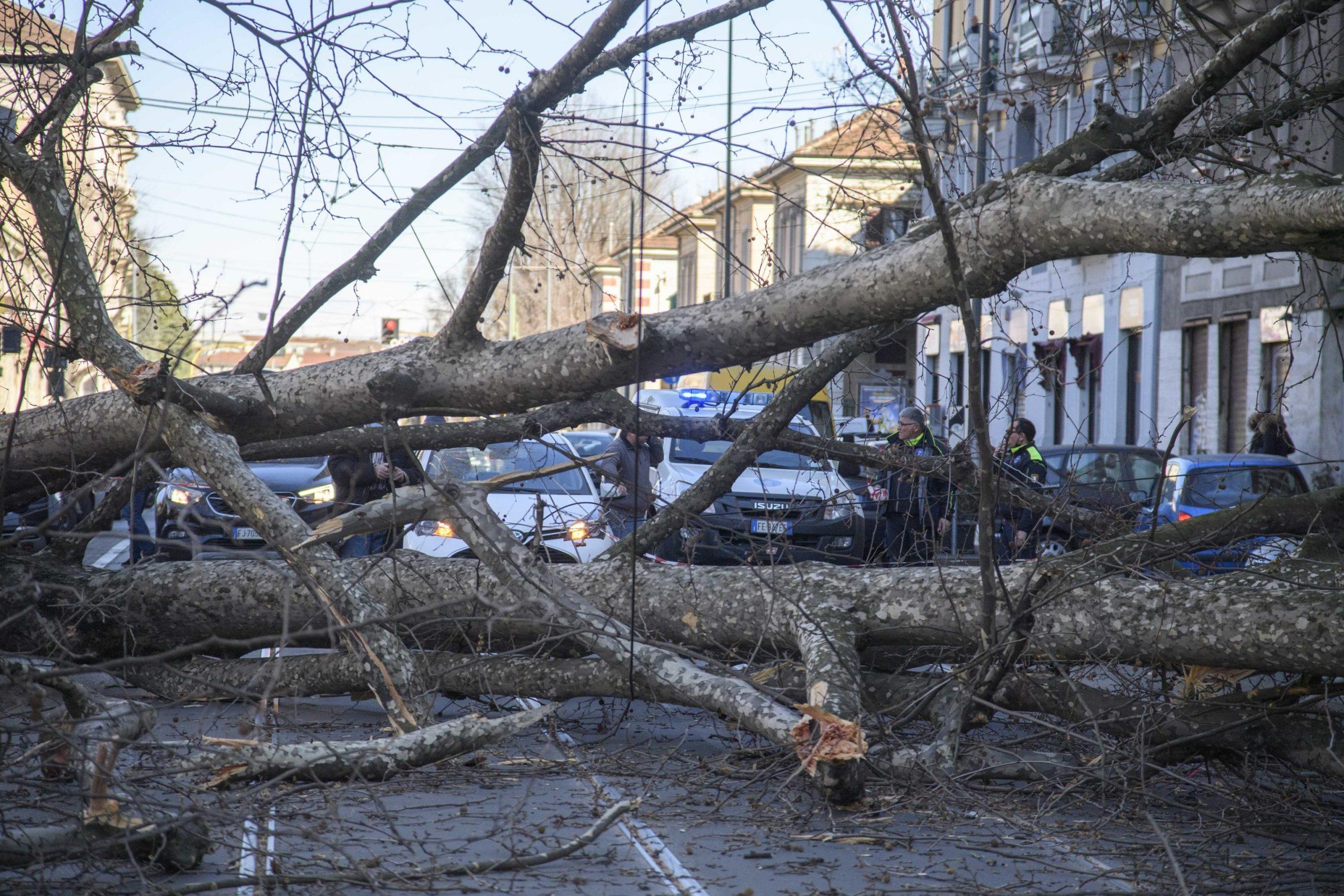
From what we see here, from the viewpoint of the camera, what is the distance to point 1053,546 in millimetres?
8125

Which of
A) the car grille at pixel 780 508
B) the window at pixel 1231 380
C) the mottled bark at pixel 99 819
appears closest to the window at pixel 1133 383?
the window at pixel 1231 380

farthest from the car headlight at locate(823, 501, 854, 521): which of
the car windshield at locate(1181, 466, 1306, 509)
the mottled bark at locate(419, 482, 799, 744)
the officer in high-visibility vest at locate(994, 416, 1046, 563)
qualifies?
the car windshield at locate(1181, 466, 1306, 509)

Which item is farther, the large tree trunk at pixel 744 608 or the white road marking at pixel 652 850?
the large tree trunk at pixel 744 608

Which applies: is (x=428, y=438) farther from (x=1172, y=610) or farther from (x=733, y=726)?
(x=1172, y=610)

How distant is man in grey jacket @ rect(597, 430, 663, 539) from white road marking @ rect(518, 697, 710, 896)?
4.05 feet

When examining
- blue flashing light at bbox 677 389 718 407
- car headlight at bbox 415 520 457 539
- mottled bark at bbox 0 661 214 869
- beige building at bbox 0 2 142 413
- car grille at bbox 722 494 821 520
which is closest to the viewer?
mottled bark at bbox 0 661 214 869

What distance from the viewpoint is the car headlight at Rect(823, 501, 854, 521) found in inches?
299

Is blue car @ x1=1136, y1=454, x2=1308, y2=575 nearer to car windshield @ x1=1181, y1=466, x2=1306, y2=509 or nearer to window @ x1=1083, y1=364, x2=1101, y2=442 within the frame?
car windshield @ x1=1181, y1=466, x2=1306, y2=509

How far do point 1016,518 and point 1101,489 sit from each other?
1.78 feet

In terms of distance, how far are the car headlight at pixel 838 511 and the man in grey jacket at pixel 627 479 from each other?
1084mm

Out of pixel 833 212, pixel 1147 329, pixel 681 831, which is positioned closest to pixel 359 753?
pixel 681 831

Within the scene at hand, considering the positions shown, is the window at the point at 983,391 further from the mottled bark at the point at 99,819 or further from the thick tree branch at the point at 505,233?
the mottled bark at the point at 99,819

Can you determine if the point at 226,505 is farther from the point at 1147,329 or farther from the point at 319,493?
the point at 1147,329

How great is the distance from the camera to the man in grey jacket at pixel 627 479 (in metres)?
6.76
